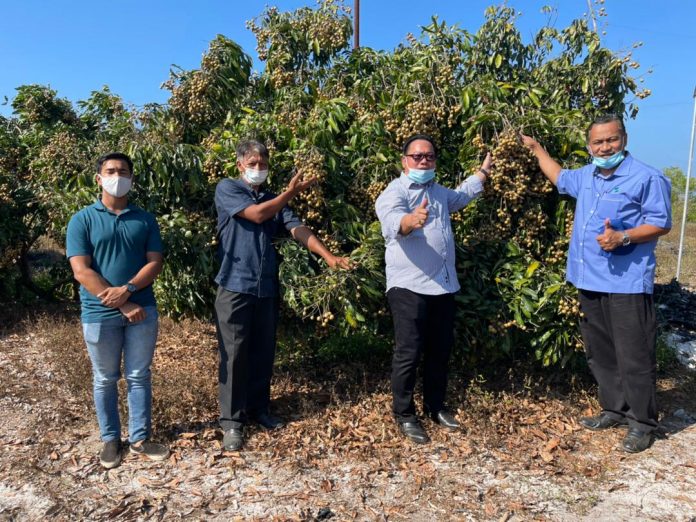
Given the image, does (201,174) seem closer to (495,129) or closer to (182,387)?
(182,387)

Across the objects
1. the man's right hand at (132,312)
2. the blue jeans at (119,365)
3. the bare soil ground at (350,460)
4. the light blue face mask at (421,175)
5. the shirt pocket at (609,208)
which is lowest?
the bare soil ground at (350,460)

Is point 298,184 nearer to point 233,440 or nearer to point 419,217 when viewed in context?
point 419,217

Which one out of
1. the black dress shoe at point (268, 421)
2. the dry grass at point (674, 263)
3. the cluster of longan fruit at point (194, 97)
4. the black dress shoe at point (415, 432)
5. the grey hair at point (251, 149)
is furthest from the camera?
the dry grass at point (674, 263)

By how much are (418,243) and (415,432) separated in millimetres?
1349

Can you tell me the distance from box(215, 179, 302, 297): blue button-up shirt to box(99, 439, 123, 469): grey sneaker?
4.10 feet

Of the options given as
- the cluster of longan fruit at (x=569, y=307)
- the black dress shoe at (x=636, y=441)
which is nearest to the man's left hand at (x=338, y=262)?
the cluster of longan fruit at (x=569, y=307)

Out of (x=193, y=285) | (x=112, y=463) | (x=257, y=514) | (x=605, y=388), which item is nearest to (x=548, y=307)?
(x=605, y=388)

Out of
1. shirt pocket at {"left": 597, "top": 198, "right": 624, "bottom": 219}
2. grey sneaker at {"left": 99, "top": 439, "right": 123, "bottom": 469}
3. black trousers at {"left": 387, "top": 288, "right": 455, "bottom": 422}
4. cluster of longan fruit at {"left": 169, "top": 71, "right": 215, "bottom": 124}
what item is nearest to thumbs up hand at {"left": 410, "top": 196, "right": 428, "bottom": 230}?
black trousers at {"left": 387, "top": 288, "right": 455, "bottom": 422}

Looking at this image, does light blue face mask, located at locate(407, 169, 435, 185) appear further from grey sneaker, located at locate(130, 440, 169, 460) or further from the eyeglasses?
grey sneaker, located at locate(130, 440, 169, 460)

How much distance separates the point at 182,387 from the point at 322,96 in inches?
112

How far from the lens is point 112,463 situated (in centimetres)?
346

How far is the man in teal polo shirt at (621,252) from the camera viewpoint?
11.6 ft

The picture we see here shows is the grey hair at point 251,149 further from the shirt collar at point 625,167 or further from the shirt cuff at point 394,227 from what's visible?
the shirt collar at point 625,167

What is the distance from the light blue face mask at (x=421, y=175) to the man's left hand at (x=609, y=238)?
118 cm
